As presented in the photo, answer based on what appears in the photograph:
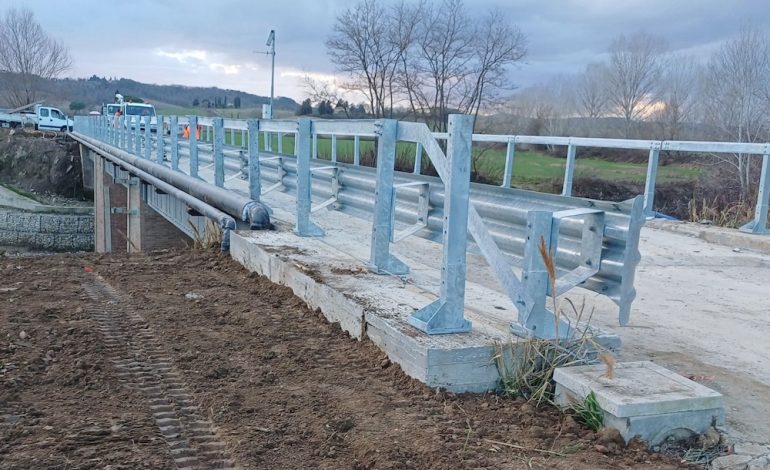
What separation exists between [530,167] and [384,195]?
33.0 metres

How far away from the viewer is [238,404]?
3498mm

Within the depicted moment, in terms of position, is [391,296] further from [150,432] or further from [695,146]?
[695,146]

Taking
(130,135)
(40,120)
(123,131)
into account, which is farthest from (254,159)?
(40,120)

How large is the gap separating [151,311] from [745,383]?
4.10 m

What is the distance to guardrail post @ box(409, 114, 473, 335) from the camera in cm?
381

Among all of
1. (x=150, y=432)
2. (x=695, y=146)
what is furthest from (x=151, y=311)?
(x=695, y=146)

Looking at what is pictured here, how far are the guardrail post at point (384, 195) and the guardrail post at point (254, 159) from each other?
3148 mm

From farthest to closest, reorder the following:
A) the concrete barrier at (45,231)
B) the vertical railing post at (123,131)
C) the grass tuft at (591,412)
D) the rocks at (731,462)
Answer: the concrete barrier at (45,231) → the vertical railing post at (123,131) → the grass tuft at (591,412) → the rocks at (731,462)

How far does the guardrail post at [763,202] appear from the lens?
8.41 m

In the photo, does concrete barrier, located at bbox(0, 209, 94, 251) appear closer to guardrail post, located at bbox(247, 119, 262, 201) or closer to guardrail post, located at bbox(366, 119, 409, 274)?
guardrail post, located at bbox(247, 119, 262, 201)

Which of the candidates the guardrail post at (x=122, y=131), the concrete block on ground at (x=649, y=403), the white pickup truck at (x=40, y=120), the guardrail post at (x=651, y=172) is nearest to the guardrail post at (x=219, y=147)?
the guardrail post at (x=651, y=172)

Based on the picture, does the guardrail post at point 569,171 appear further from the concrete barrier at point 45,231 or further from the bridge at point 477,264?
the concrete barrier at point 45,231

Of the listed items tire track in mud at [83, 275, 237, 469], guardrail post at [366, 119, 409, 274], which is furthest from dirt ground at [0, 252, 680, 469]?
guardrail post at [366, 119, 409, 274]

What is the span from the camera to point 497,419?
333cm
